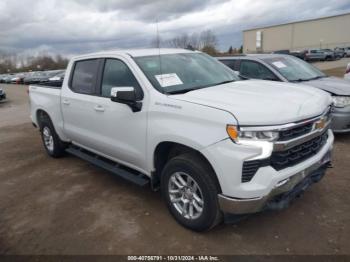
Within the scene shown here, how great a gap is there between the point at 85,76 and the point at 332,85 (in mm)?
4477

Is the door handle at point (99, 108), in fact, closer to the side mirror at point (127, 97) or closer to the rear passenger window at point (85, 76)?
the rear passenger window at point (85, 76)

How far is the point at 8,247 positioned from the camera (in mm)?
3301

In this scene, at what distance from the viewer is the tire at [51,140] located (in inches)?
229

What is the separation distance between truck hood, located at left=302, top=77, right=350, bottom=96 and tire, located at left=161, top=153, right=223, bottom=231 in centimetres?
391

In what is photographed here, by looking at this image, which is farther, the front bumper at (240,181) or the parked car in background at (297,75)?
the parked car in background at (297,75)

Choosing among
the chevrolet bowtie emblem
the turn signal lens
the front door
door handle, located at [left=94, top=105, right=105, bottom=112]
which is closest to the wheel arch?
the front door

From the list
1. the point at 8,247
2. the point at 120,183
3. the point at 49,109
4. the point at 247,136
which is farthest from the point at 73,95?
the point at 247,136

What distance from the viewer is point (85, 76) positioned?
471 cm

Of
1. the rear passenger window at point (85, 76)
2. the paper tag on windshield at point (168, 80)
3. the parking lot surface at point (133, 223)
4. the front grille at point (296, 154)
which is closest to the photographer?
the front grille at point (296, 154)

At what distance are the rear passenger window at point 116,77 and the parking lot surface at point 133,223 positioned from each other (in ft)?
4.60

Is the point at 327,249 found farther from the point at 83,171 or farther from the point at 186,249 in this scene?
the point at 83,171

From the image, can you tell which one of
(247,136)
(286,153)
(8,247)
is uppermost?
(247,136)

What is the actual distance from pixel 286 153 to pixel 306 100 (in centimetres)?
62

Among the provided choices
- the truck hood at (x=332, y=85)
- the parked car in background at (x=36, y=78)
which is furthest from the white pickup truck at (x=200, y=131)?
the parked car in background at (x=36, y=78)
